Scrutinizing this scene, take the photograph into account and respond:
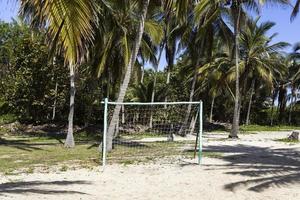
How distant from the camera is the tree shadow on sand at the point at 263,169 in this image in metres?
11.2

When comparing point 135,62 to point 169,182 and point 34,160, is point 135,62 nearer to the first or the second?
point 34,160

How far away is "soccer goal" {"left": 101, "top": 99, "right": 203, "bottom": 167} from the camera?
1583 centimetres

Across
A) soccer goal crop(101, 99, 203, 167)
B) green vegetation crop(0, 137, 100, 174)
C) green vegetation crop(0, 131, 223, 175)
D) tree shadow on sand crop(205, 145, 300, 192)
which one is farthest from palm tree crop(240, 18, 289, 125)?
green vegetation crop(0, 137, 100, 174)

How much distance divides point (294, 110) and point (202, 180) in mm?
52321

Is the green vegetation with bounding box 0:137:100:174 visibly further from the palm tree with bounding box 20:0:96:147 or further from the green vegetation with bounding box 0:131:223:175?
the palm tree with bounding box 20:0:96:147

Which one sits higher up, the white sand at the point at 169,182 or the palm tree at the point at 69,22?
the palm tree at the point at 69,22

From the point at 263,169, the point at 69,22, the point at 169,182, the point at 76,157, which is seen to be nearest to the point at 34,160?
the point at 76,157

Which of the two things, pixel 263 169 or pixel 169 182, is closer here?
pixel 169 182

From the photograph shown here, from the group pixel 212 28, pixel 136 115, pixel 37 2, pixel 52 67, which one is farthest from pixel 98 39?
pixel 37 2

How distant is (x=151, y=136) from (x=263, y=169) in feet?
40.0

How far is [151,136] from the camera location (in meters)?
25.3

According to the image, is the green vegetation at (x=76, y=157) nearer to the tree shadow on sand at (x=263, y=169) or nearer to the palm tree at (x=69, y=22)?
the tree shadow on sand at (x=263, y=169)

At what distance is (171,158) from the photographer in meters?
16.6

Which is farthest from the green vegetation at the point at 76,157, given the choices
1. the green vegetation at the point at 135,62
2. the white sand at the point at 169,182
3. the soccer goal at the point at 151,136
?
the green vegetation at the point at 135,62
